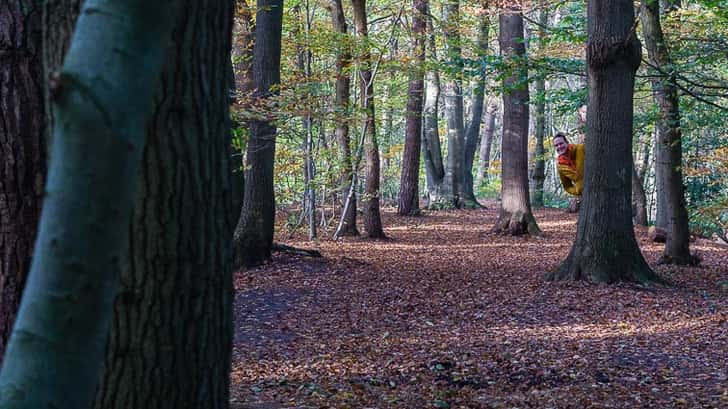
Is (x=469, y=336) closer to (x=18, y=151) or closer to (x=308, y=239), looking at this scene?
(x=18, y=151)

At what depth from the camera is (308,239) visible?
48.9ft

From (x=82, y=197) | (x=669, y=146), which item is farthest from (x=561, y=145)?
(x=82, y=197)

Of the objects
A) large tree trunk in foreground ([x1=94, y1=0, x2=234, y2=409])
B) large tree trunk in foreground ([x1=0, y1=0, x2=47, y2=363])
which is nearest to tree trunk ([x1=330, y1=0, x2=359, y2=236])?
large tree trunk in foreground ([x1=0, y1=0, x2=47, y2=363])

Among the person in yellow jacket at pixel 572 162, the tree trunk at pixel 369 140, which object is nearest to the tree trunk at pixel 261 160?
the tree trunk at pixel 369 140

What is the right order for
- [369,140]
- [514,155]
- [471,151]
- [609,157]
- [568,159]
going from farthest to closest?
1. [471,151]
2. [514,155]
3. [369,140]
4. [568,159]
5. [609,157]

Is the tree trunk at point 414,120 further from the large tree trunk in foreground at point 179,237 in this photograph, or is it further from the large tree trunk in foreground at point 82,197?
the large tree trunk in foreground at point 82,197

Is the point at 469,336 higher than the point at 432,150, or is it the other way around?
the point at 432,150

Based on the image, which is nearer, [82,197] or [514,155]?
[82,197]

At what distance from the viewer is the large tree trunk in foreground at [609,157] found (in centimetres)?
970

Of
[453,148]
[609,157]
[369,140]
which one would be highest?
[453,148]

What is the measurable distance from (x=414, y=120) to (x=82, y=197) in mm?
17314

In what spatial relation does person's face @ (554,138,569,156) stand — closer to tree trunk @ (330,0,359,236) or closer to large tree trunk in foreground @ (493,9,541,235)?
tree trunk @ (330,0,359,236)

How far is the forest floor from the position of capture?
18.4ft

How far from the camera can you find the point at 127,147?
158cm
